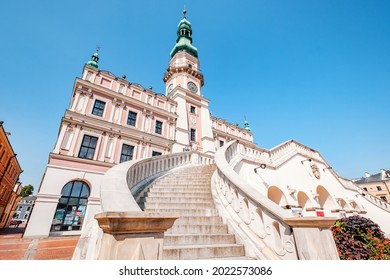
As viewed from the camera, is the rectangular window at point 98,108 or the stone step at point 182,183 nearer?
the stone step at point 182,183

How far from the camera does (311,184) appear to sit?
9555mm

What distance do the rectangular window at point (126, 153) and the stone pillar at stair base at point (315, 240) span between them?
14.4m

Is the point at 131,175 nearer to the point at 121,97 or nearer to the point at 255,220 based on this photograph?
the point at 255,220

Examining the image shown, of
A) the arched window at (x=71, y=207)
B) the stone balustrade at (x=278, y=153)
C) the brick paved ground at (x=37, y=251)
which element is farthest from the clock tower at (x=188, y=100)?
the brick paved ground at (x=37, y=251)

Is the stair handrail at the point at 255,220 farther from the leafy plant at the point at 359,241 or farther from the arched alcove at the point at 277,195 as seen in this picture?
the arched alcove at the point at 277,195

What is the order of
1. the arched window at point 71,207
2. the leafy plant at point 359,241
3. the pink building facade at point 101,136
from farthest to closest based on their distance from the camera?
1. the pink building facade at point 101,136
2. the arched window at point 71,207
3. the leafy plant at point 359,241

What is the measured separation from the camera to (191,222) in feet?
12.9

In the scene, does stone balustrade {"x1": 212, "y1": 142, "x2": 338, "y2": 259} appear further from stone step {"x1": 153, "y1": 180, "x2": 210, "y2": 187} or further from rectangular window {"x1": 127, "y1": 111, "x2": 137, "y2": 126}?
rectangular window {"x1": 127, "y1": 111, "x2": 137, "y2": 126}

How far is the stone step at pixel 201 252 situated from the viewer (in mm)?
2777

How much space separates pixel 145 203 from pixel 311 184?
9203mm

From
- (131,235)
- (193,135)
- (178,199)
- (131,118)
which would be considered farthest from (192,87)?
(131,235)

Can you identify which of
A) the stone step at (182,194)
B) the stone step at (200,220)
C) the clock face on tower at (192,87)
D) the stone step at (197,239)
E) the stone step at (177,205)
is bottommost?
the stone step at (197,239)

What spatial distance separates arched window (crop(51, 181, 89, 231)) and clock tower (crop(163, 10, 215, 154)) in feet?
26.9
